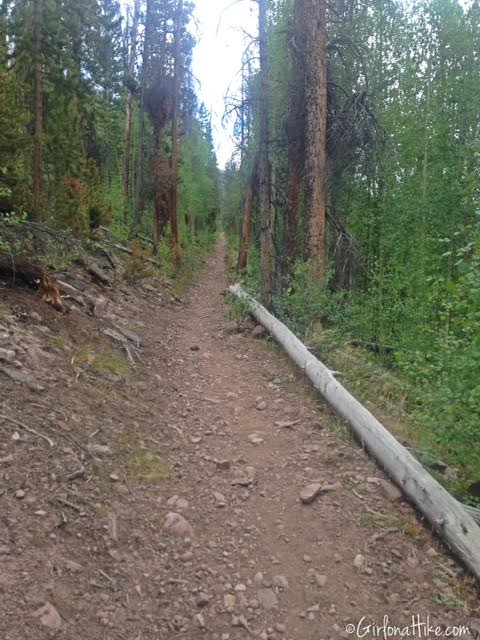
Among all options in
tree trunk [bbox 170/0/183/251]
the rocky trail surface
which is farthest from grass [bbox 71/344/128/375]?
tree trunk [bbox 170/0/183/251]

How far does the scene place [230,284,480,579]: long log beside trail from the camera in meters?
3.24

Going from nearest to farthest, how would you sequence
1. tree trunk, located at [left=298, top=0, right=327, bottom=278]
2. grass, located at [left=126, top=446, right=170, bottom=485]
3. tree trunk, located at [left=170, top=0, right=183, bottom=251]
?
grass, located at [left=126, top=446, right=170, bottom=485] < tree trunk, located at [left=298, top=0, right=327, bottom=278] < tree trunk, located at [left=170, top=0, right=183, bottom=251]

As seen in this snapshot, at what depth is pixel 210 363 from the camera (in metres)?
7.69

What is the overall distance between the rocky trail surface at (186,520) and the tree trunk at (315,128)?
443cm

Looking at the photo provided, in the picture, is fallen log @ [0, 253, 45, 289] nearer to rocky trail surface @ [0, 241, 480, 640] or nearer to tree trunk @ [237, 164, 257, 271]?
rocky trail surface @ [0, 241, 480, 640]

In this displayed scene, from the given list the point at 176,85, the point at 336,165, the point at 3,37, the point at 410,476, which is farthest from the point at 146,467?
the point at 176,85

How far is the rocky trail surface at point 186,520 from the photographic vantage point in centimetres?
272

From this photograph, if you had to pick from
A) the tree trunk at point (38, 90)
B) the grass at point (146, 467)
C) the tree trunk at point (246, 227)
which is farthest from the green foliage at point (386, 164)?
the tree trunk at point (38, 90)

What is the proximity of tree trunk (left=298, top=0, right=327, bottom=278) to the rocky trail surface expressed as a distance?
14.5ft

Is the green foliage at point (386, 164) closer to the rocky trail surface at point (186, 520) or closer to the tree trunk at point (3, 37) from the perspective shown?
the rocky trail surface at point (186, 520)

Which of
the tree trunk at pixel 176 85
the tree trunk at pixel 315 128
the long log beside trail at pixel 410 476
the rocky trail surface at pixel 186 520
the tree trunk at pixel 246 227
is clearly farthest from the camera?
the tree trunk at pixel 246 227

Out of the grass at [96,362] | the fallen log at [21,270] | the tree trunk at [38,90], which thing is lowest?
the grass at [96,362]

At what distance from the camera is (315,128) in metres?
9.09

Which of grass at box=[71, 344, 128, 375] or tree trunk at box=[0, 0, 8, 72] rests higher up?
tree trunk at box=[0, 0, 8, 72]
